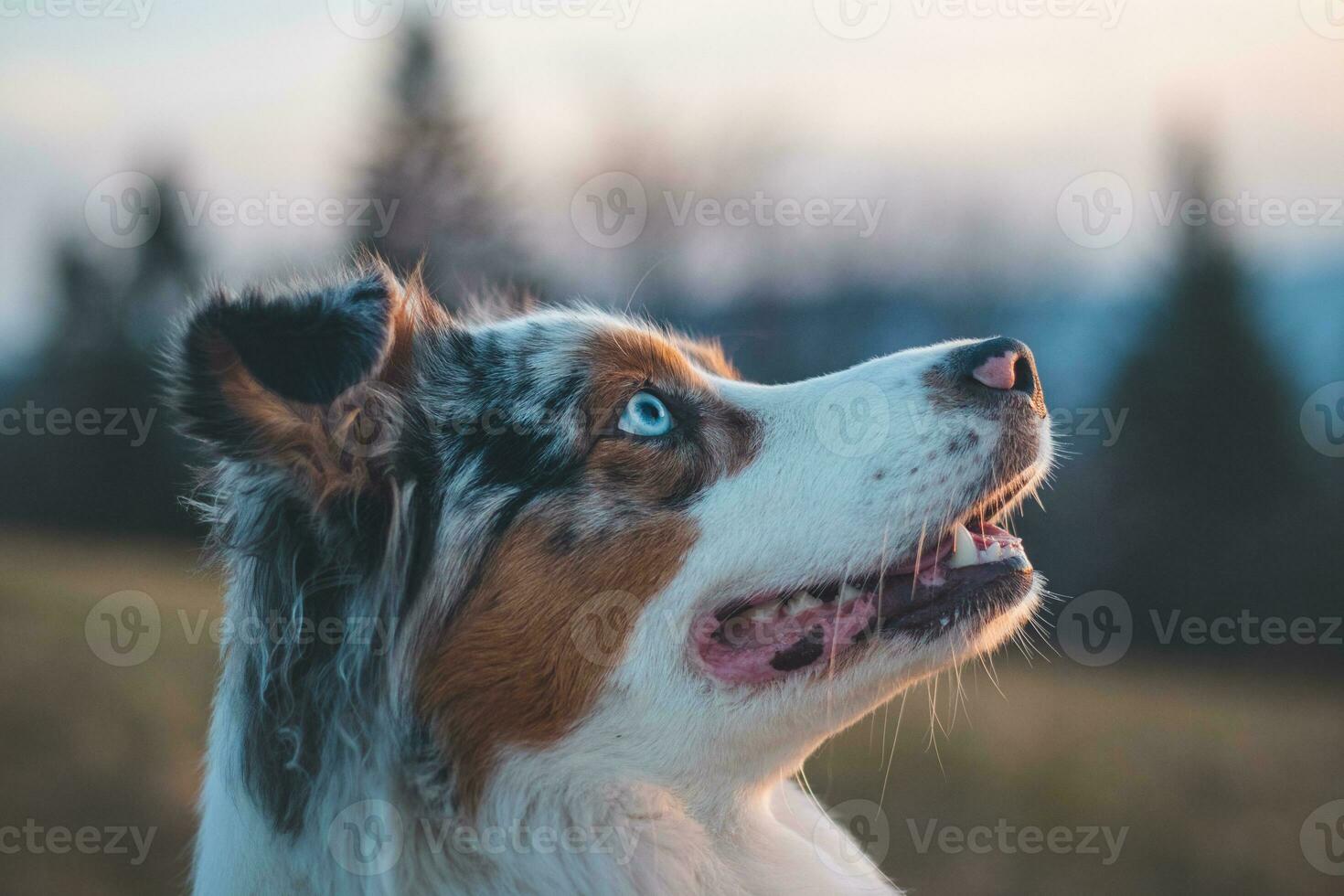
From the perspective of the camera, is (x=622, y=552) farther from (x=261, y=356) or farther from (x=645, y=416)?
(x=261, y=356)

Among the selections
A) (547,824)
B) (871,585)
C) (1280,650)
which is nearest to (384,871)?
(547,824)

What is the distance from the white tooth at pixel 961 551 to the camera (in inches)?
135

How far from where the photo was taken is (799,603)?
3.39m

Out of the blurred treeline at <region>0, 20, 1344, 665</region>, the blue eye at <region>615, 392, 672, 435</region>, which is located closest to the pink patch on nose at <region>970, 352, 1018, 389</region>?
the blue eye at <region>615, 392, 672, 435</region>

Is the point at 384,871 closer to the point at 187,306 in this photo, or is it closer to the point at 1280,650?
the point at 187,306

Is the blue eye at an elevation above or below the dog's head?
above

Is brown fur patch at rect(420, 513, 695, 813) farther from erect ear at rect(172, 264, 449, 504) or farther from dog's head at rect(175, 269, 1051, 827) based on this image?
erect ear at rect(172, 264, 449, 504)

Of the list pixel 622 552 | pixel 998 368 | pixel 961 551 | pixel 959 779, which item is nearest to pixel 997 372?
pixel 998 368

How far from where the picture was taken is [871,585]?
3375mm

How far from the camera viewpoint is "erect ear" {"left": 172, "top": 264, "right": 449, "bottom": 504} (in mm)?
2811

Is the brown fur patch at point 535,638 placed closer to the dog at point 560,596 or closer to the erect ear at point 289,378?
the dog at point 560,596

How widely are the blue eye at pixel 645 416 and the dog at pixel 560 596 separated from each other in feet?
0.04

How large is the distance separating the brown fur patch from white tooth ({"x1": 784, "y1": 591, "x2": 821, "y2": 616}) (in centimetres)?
36

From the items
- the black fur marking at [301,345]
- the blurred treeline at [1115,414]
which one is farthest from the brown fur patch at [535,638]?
the blurred treeline at [1115,414]
